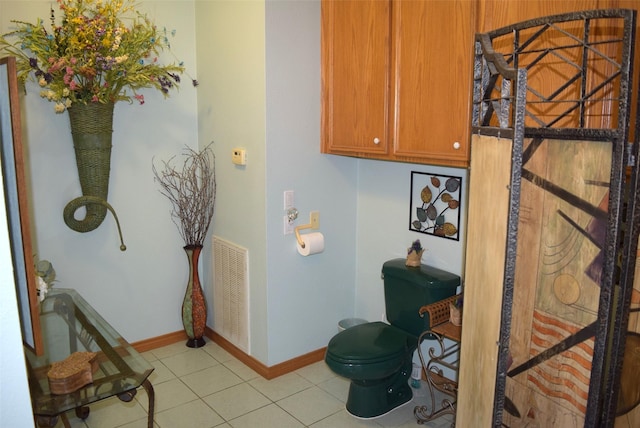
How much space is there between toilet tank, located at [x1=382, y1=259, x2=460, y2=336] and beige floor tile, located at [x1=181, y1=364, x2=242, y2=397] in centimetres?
111

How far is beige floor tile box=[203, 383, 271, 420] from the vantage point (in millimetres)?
2963

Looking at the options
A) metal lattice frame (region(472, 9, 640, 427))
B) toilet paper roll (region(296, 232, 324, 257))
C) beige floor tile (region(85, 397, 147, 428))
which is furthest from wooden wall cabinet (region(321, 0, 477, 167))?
beige floor tile (region(85, 397, 147, 428))

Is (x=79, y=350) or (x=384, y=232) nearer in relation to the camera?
(x=79, y=350)

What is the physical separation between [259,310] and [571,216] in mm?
2169

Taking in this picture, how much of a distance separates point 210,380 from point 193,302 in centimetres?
61

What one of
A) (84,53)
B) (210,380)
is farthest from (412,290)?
(84,53)

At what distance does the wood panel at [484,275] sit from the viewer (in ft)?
4.61

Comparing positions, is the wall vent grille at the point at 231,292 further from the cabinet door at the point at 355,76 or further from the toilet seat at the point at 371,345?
the cabinet door at the point at 355,76

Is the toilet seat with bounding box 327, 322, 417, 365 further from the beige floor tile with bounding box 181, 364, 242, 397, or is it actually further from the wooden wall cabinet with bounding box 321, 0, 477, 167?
the wooden wall cabinet with bounding box 321, 0, 477, 167

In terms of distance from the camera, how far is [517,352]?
1.77 metres

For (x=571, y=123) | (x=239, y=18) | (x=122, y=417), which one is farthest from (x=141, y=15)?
(x=571, y=123)

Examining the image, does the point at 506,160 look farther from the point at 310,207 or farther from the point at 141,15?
the point at 141,15

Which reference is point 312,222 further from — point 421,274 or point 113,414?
point 113,414

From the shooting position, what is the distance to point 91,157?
10.3 feet
